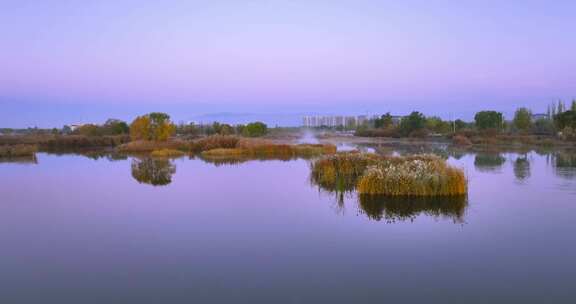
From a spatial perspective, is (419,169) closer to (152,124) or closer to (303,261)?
(303,261)

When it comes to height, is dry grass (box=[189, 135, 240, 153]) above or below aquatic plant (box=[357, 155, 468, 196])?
above

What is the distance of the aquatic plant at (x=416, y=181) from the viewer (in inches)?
514

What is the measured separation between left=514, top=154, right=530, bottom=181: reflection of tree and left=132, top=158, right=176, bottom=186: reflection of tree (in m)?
12.7

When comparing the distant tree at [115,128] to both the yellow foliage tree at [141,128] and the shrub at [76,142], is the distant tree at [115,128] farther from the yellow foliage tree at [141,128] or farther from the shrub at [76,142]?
the yellow foliage tree at [141,128]

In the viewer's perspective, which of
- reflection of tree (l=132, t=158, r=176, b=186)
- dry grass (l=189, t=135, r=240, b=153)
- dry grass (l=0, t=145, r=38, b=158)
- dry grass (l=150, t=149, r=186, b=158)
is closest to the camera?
reflection of tree (l=132, t=158, r=176, b=186)

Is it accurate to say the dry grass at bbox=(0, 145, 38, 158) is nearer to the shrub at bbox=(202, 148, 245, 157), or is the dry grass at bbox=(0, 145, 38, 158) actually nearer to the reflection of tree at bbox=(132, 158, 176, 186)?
the reflection of tree at bbox=(132, 158, 176, 186)

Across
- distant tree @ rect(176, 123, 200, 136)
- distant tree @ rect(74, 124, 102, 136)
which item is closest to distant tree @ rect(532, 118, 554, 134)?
distant tree @ rect(176, 123, 200, 136)

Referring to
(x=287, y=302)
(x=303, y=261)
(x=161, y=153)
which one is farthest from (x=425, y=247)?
(x=161, y=153)

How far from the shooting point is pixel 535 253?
784cm

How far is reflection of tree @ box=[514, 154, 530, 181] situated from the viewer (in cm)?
1884

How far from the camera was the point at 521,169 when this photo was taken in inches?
851

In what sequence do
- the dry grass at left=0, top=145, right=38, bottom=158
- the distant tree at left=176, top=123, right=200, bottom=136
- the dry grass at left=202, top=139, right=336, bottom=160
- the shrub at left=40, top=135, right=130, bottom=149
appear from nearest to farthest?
the dry grass at left=0, top=145, right=38, bottom=158 → the dry grass at left=202, top=139, right=336, bottom=160 → the shrub at left=40, top=135, right=130, bottom=149 → the distant tree at left=176, top=123, right=200, bottom=136

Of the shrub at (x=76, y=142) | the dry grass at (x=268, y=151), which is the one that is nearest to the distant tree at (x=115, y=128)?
the shrub at (x=76, y=142)

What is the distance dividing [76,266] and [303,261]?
3252mm
